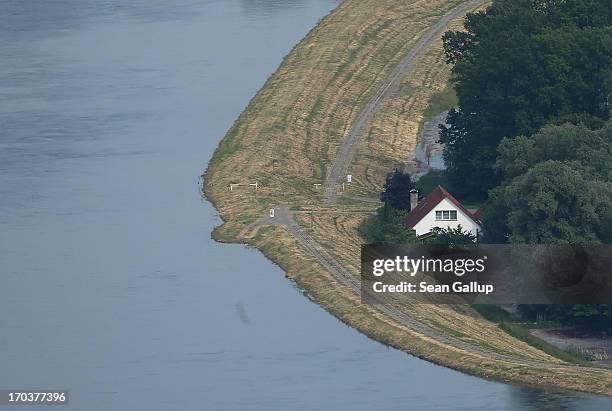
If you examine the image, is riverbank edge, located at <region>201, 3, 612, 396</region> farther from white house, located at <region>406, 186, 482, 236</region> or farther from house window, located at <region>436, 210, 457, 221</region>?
house window, located at <region>436, 210, 457, 221</region>

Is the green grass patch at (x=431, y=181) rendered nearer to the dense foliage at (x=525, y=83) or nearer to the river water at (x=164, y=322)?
the dense foliage at (x=525, y=83)

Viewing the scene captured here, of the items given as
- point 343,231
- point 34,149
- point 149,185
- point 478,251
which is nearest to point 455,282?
point 478,251

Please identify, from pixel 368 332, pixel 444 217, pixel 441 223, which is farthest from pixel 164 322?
pixel 444 217

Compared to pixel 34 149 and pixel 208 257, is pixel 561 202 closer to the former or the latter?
pixel 208 257

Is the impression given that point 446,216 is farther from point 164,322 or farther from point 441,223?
point 164,322

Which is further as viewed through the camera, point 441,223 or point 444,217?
point 444,217
